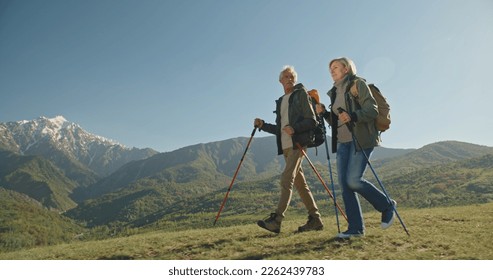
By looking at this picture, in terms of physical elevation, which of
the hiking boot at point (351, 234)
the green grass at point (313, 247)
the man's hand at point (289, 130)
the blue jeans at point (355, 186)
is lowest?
the green grass at point (313, 247)

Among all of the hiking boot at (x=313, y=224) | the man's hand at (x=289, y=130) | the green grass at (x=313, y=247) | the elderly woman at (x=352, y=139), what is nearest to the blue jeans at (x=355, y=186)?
the elderly woman at (x=352, y=139)

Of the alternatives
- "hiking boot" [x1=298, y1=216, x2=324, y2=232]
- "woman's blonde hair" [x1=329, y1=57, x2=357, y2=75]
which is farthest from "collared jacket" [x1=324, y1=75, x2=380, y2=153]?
"hiking boot" [x1=298, y1=216, x2=324, y2=232]

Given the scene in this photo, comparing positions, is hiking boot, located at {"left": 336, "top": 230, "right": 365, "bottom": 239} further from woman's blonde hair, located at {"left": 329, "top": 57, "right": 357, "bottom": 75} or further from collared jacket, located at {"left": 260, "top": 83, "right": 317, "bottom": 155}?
woman's blonde hair, located at {"left": 329, "top": 57, "right": 357, "bottom": 75}

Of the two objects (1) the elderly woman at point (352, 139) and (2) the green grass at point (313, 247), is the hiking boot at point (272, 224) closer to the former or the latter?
(2) the green grass at point (313, 247)

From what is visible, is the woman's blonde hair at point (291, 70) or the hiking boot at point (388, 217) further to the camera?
the woman's blonde hair at point (291, 70)

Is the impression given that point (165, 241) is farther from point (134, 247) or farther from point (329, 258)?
point (329, 258)

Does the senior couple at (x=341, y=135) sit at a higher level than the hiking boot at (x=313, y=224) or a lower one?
higher

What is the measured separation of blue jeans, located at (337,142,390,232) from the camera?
7523mm

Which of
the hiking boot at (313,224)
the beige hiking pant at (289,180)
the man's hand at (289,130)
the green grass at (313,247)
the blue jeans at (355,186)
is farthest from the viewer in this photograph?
the hiking boot at (313,224)

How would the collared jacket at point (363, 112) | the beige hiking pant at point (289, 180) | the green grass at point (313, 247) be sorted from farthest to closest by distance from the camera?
the beige hiking pant at point (289, 180) → the collared jacket at point (363, 112) → the green grass at point (313, 247)

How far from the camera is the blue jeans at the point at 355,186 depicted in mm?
7523

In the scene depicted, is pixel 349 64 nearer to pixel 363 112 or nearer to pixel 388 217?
pixel 363 112
